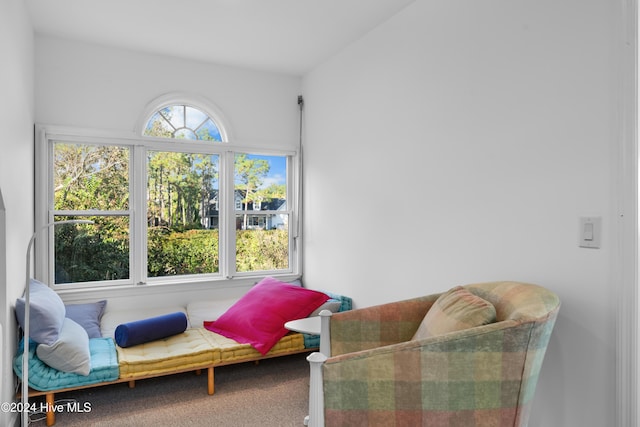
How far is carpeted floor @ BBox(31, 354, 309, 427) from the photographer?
8.58 feet

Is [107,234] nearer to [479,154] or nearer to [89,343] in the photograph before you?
[89,343]

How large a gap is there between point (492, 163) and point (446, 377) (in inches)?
50.7

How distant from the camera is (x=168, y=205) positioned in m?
3.94

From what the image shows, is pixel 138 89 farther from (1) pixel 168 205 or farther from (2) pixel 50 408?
(2) pixel 50 408

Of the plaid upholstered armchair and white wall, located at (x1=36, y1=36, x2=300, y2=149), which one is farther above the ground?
white wall, located at (x1=36, y1=36, x2=300, y2=149)

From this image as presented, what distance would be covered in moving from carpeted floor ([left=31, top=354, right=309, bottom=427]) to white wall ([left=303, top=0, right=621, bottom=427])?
94 cm

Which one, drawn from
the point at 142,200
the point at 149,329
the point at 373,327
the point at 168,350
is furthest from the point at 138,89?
the point at 373,327

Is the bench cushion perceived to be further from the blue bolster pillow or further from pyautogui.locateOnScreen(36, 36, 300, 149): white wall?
pyautogui.locateOnScreen(36, 36, 300, 149): white wall

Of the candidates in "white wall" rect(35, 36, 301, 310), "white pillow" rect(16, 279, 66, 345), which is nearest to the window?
"white wall" rect(35, 36, 301, 310)

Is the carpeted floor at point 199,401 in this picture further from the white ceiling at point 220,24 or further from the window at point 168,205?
the white ceiling at point 220,24

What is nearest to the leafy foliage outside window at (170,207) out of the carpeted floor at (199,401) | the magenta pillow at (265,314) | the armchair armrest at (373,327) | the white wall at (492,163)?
the magenta pillow at (265,314)

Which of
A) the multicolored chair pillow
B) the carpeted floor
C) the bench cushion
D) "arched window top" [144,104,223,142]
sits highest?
"arched window top" [144,104,223,142]

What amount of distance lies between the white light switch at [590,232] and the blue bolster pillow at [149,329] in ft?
8.66

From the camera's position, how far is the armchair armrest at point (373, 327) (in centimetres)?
213
